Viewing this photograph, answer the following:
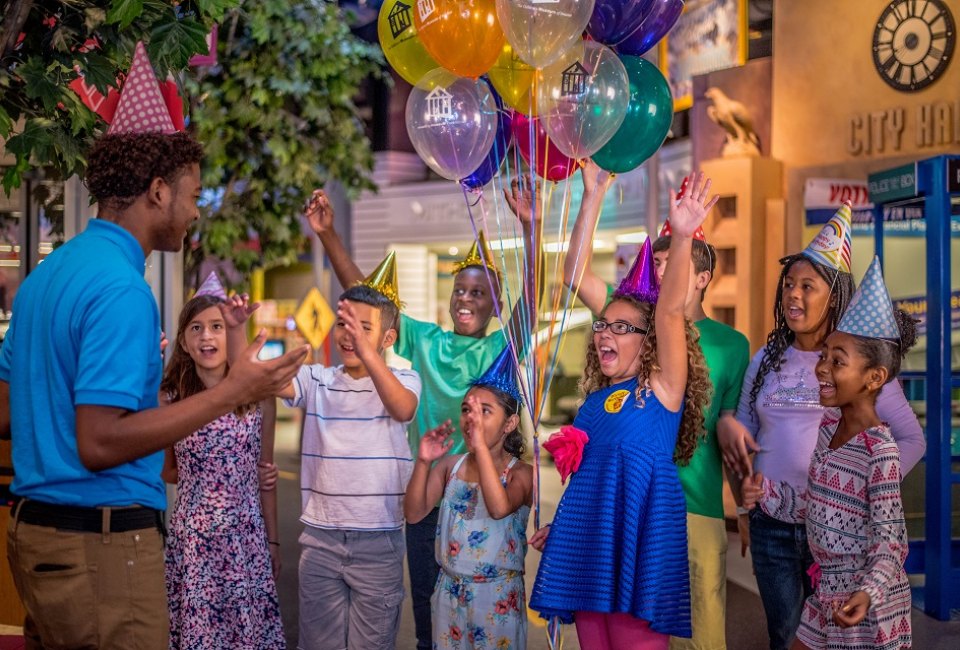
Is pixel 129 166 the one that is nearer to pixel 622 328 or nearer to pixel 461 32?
pixel 622 328

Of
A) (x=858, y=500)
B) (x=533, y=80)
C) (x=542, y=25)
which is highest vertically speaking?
(x=542, y=25)

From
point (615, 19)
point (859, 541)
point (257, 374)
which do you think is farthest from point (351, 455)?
point (615, 19)

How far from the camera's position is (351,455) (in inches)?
150

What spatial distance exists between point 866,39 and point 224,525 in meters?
6.08

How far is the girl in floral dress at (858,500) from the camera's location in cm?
299

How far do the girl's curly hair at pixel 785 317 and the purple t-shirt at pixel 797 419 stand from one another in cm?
2

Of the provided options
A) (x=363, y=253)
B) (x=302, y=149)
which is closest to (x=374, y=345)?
(x=302, y=149)

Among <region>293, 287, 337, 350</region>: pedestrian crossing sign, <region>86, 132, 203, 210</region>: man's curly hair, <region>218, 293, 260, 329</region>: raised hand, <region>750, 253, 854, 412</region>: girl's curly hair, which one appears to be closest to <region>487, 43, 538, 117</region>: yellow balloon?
<region>750, 253, 854, 412</region>: girl's curly hair

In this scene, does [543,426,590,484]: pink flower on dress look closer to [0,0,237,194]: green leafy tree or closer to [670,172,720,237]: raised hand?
[670,172,720,237]: raised hand

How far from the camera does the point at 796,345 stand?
3662 mm

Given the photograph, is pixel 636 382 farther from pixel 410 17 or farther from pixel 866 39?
pixel 866 39

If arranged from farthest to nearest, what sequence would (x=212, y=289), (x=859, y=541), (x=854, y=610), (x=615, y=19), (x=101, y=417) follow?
(x=212, y=289) → (x=615, y=19) → (x=859, y=541) → (x=854, y=610) → (x=101, y=417)

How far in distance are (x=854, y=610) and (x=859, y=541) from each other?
261mm

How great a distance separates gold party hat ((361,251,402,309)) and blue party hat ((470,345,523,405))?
618 millimetres
